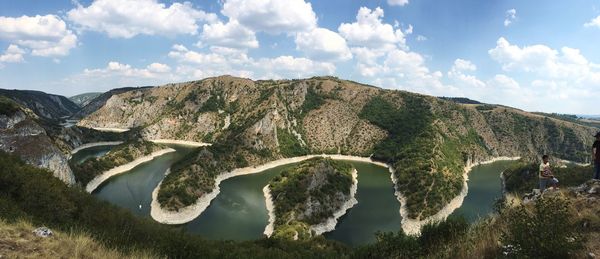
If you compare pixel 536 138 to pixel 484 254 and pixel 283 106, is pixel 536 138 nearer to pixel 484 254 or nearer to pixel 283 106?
pixel 283 106

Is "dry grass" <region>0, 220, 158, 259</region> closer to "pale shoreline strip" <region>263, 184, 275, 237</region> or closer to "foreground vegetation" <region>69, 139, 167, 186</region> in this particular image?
"pale shoreline strip" <region>263, 184, 275, 237</region>

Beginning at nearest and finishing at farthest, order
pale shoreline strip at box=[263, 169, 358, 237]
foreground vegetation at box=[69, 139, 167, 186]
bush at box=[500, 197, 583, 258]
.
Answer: bush at box=[500, 197, 583, 258] < pale shoreline strip at box=[263, 169, 358, 237] < foreground vegetation at box=[69, 139, 167, 186]

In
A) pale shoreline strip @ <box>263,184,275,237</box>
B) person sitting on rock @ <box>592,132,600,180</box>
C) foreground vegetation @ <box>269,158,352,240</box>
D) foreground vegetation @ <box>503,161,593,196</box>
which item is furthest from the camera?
foreground vegetation @ <box>503,161,593,196</box>

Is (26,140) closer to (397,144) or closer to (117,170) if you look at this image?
(117,170)

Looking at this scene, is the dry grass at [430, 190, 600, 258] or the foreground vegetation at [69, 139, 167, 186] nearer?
the dry grass at [430, 190, 600, 258]

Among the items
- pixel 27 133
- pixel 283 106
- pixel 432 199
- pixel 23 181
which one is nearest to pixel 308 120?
pixel 283 106

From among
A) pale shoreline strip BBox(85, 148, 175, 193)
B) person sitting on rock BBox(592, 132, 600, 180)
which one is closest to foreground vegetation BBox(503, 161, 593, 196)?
person sitting on rock BBox(592, 132, 600, 180)

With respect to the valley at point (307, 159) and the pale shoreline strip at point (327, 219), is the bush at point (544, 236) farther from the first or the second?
the pale shoreline strip at point (327, 219)
